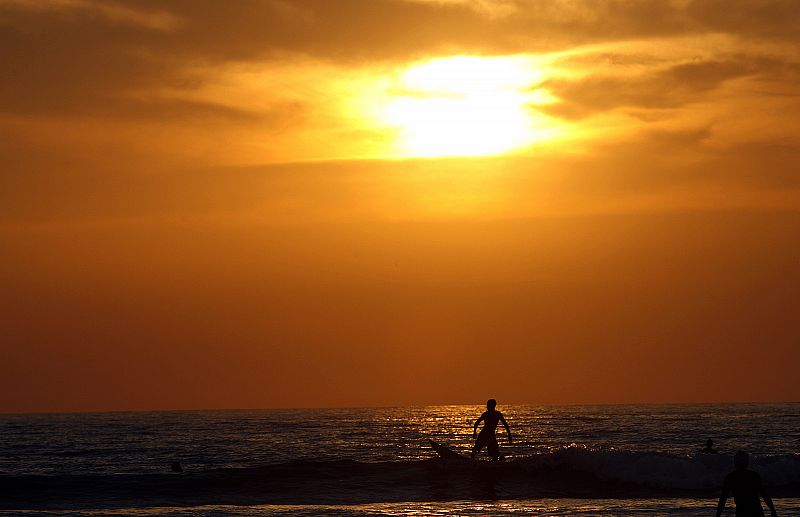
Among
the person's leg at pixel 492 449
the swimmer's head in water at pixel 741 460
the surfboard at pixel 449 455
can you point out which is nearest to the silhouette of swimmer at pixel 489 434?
the person's leg at pixel 492 449

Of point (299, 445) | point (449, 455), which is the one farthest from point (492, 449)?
point (299, 445)

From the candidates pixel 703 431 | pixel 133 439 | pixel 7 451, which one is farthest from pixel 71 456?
pixel 703 431

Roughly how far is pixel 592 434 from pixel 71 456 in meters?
36.0

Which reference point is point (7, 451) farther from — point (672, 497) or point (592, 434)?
point (672, 497)

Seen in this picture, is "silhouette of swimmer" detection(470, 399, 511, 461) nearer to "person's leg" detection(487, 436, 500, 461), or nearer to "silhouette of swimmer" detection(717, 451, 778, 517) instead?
"person's leg" detection(487, 436, 500, 461)

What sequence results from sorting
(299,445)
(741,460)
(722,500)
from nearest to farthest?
(722,500), (741,460), (299,445)

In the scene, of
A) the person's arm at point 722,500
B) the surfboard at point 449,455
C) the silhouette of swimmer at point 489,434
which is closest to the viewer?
the person's arm at point 722,500

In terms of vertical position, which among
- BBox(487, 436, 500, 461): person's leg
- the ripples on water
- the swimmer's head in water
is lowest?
the ripples on water

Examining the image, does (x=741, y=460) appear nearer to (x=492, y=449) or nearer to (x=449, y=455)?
(x=492, y=449)

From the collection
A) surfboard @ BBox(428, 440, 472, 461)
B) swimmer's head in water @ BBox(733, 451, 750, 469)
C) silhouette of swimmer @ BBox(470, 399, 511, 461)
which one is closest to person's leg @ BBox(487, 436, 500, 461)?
silhouette of swimmer @ BBox(470, 399, 511, 461)

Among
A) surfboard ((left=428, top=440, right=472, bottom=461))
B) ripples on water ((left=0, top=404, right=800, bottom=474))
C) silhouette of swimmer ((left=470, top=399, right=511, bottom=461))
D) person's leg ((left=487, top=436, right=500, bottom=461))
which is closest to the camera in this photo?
silhouette of swimmer ((left=470, top=399, right=511, bottom=461))

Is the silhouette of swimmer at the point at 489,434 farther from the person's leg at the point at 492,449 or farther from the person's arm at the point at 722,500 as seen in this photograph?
the person's arm at the point at 722,500

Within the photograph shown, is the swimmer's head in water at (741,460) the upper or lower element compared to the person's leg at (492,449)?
upper

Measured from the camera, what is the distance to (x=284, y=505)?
2856cm
